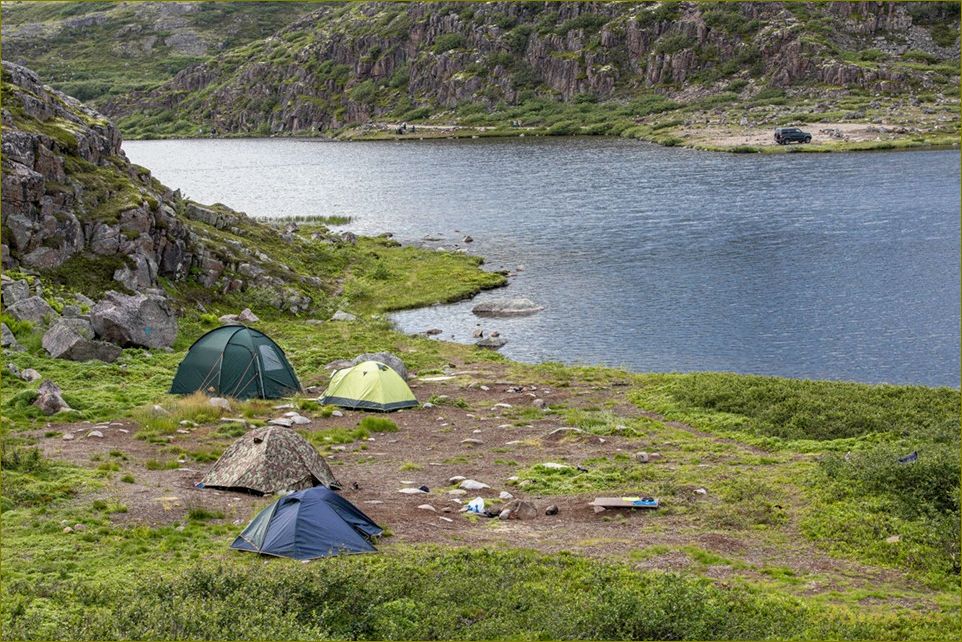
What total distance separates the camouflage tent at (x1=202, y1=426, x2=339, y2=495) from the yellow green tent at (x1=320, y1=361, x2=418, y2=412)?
31.7 ft

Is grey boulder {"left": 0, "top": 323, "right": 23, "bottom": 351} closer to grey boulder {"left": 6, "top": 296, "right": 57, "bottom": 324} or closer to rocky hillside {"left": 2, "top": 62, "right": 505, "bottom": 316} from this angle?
grey boulder {"left": 6, "top": 296, "right": 57, "bottom": 324}

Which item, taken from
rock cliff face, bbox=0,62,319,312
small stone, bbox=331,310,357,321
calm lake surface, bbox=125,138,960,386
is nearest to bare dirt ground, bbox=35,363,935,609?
calm lake surface, bbox=125,138,960,386

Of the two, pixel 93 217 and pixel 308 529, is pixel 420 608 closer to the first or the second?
pixel 308 529

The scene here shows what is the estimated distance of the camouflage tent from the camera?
81.0 ft

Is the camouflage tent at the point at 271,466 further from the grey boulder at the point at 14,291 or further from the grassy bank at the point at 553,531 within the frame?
the grey boulder at the point at 14,291

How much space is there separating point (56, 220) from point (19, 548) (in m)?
29.5

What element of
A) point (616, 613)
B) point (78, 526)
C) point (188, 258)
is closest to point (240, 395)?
point (78, 526)

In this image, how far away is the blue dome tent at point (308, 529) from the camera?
20422 millimetres

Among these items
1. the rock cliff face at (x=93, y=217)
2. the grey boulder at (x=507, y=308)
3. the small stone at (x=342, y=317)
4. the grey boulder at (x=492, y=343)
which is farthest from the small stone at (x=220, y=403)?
the grey boulder at (x=507, y=308)

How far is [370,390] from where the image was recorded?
35.7 m

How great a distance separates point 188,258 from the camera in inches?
2046

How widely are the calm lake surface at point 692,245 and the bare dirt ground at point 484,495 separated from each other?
595 inches

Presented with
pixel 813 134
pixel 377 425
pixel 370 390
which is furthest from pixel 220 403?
pixel 813 134

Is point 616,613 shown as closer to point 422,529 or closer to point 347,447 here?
point 422,529
